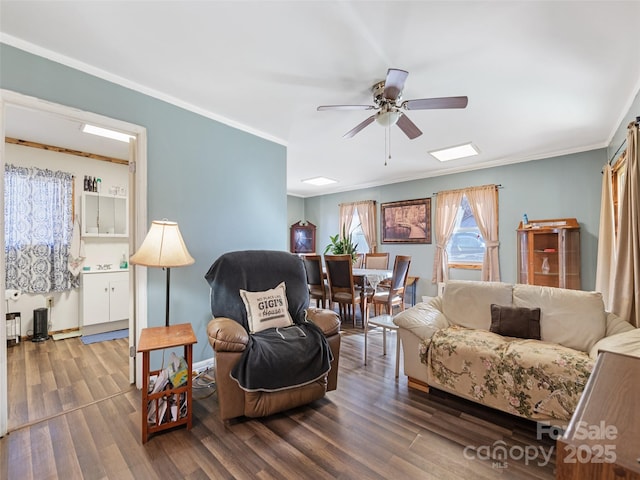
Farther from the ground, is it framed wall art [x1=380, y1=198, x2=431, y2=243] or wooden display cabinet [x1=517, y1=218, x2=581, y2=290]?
framed wall art [x1=380, y1=198, x2=431, y2=243]

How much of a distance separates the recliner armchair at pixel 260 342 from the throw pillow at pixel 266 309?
0.04 m

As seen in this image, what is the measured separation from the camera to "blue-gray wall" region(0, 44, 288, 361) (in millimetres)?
1999

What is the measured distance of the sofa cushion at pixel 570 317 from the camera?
6.78 feet

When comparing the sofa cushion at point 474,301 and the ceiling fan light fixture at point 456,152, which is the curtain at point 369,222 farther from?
the sofa cushion at point 474,301

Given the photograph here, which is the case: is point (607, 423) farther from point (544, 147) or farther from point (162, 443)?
point (544, 147)

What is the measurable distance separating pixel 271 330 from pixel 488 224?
3.92 meters

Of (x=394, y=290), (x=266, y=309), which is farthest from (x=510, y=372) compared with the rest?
(x=394, y=290)

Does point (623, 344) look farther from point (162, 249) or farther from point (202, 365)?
point (202, 365)

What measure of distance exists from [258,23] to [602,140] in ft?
14.2

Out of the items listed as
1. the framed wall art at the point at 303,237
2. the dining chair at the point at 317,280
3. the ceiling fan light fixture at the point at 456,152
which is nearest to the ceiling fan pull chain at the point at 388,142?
the ceiling fan light fixture at the point at 456,152

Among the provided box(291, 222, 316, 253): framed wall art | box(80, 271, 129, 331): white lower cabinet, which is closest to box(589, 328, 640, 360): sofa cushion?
box(80, 271, 129, 331): white lower cabinet

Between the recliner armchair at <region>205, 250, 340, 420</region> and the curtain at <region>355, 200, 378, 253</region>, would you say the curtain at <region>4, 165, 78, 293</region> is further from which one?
the curtain at <region>355, 200, 378, 253</region>

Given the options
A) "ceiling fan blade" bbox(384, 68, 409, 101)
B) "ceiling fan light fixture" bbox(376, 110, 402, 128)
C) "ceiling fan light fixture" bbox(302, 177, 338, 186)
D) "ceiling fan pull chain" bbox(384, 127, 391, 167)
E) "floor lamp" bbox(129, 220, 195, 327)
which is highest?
"ceiling fan pull chain" bbox(384, 127, 391, 167)

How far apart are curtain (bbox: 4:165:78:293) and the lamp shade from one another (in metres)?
2.57
